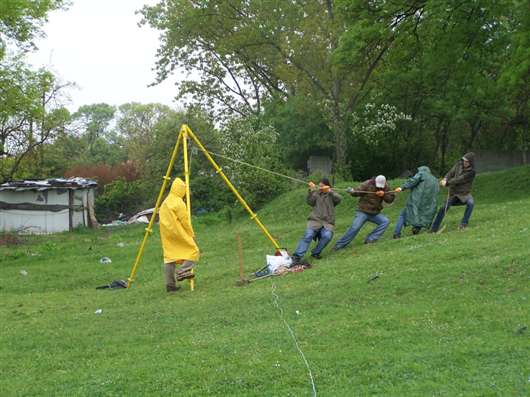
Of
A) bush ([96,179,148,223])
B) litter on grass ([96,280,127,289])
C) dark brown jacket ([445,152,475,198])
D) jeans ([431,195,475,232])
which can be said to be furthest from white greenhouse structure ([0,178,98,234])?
dark brown jacket ([445,152,475,198])

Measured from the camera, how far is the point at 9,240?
81.9 ft

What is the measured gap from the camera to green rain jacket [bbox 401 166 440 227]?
50.3ft

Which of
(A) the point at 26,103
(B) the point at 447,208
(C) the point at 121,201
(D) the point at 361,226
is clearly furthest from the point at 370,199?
(C) the point at 121,201

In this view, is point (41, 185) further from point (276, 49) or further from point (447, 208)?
point (447, 208)

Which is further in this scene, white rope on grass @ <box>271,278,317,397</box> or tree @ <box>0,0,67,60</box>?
tree @ <box>0,0,67,60</box>

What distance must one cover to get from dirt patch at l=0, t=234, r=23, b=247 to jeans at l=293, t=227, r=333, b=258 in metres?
14.0

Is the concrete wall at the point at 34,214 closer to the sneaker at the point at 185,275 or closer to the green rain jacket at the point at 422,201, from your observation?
the sneaker at the point at 185,275

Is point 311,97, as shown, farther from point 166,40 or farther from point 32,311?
point 32,311

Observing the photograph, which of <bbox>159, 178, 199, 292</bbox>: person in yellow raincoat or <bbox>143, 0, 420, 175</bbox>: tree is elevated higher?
<bbox>143, 0, 420, 175</bbox>: tree

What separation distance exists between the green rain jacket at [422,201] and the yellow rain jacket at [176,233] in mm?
5356

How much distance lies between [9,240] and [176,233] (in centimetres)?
1462

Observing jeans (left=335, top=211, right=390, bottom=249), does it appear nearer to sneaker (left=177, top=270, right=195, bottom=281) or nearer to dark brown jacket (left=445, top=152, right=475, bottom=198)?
dark brown jacket (left=445, top=152, right=475, bottom=198)

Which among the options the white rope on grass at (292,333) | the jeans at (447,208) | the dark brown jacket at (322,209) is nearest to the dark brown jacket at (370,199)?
the dark brown jacket at (322,209)

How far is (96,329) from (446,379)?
5655mm
